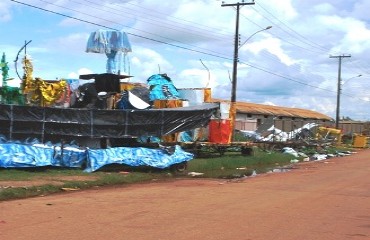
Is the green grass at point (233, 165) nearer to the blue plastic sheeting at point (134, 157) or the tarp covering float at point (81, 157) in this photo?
the blue plastic sheeting at point (134, 157)

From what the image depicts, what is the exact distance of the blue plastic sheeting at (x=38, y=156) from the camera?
1891 cm

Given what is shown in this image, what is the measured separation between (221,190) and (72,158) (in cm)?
745

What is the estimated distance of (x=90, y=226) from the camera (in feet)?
30.1

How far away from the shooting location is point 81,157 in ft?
68.4

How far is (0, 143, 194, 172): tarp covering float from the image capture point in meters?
19.1

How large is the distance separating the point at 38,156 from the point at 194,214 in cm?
1059

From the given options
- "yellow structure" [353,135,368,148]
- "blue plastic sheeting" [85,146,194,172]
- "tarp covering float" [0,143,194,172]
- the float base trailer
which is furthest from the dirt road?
"yellow structure" [353,135,368,148]

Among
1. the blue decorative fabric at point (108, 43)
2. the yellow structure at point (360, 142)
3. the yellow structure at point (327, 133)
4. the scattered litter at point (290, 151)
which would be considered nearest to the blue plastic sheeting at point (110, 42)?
the blue decorative fabric at point (108, 43)

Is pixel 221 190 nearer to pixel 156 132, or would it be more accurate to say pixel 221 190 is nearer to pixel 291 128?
pixel 156 132

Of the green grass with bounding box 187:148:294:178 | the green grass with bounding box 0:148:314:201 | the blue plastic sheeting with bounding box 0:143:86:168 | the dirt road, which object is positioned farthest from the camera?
the green grass with bounding box 187:148:294:178

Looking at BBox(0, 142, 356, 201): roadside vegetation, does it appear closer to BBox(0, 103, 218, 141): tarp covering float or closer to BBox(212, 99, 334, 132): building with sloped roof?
BBox(0, 103, 218, 141): tarp covering float

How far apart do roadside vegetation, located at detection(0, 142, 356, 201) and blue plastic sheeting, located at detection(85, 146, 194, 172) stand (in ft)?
1.18

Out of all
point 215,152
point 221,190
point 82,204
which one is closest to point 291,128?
point 215,152

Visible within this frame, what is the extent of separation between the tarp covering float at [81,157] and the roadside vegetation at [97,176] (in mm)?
323
